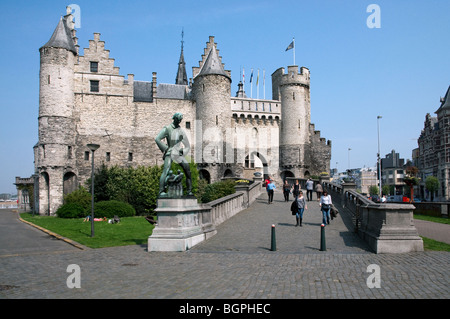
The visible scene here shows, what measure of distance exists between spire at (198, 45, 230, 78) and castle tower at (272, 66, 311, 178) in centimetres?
1036

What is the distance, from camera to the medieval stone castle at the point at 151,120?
4169cm

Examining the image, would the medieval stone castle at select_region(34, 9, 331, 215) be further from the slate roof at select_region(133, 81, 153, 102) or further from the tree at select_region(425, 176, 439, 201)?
the tree at select_region(425, 176, 439, 201)

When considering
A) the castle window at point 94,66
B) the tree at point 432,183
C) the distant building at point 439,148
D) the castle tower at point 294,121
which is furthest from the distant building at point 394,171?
the castle window at point 94,66

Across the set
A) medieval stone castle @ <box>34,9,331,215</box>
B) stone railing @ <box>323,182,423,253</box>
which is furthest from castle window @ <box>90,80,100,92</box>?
stone railing @ <box>323,182,423,253</box>

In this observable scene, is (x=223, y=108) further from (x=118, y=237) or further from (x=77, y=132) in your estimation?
(x=118, y=237)

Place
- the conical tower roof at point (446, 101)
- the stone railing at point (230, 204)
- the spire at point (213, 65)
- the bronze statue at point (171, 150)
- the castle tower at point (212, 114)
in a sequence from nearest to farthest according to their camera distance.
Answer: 1. the bronze statue at point (171, 150)
2. the stone railing at point (230, 204)
3. the castle tower at point (212, 114)
4. the spire at point (213, 65)
5. the conical tower roof at point (446, 101)

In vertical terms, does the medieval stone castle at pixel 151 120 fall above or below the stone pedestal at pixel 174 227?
above

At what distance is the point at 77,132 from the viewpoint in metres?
44.5

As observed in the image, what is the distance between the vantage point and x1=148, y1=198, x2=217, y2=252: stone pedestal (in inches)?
440

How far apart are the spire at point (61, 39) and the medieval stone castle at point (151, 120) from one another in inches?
4.0

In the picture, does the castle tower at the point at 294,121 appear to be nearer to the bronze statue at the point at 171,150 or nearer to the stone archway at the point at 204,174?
the stone archway at the point at 204,174

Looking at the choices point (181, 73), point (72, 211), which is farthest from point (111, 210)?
point (181, 73)

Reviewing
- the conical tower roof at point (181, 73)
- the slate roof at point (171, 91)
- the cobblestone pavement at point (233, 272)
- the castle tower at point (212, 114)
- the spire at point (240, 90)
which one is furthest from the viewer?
the conical tower roof at point (181, 73)
